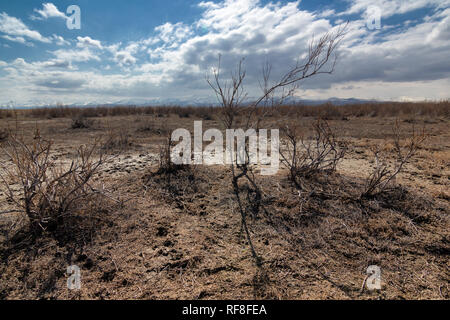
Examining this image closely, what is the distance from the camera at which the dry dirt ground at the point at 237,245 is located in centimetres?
185

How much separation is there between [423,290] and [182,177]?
3163 millimetres

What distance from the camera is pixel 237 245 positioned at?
2373 millimetres

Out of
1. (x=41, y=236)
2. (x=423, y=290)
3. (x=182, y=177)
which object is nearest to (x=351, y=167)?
(x=423, y=290)

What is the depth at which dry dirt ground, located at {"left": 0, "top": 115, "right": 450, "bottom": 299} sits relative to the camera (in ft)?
6.06

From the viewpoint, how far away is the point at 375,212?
288 cm
